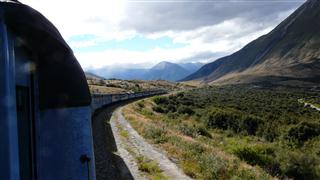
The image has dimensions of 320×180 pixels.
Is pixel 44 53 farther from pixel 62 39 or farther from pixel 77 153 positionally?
pixel 77 153

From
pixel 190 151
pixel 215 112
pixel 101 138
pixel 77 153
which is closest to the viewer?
pixel 77 153

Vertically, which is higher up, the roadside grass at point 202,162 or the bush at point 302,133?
the roadside grass at point 202,162

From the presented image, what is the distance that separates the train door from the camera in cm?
450

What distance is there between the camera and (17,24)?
13.8 ft

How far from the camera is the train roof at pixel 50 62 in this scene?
431cm

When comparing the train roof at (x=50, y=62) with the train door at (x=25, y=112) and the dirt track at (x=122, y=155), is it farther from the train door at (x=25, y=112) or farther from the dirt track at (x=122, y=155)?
the dirt track at (x=122, y=155)

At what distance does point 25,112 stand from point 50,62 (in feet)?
2.12

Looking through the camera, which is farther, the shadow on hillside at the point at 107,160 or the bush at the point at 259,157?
the bush at the point at 259,157

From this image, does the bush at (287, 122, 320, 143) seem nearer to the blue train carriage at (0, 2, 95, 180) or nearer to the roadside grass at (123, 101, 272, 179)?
the roadside grass at (123, 101, 272, 179)

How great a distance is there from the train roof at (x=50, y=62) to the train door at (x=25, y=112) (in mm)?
131

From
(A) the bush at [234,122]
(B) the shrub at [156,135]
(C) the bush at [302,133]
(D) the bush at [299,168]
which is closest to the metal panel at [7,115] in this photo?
(D) the bush at [299,168]

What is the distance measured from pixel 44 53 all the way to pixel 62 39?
0.98ft

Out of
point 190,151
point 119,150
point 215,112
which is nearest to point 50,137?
point 190,151

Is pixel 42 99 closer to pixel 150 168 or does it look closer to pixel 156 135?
pixel 150 168
